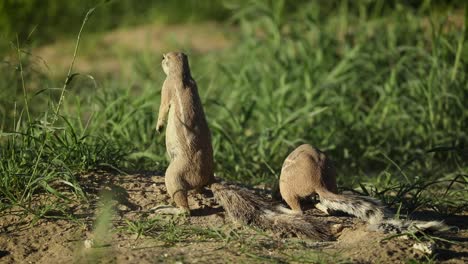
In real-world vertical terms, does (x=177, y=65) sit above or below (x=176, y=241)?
above

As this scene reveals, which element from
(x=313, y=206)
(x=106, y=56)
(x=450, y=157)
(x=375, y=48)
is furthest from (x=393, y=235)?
(x=106, y=56)

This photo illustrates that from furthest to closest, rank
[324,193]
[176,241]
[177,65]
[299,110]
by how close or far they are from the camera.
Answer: [299,110] < [177,65] < [324,193] < [176,241]

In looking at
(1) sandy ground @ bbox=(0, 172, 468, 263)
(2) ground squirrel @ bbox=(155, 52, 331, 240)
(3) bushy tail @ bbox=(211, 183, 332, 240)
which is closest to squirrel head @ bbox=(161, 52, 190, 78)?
(2) ground squirrel @ bbox=(155, 52, 331, 240)

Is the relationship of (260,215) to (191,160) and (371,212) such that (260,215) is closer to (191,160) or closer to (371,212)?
(191,160)

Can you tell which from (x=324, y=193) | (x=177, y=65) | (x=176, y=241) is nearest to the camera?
(x=176, y=241)

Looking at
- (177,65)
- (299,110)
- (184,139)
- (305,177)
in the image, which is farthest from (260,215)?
(299,110)

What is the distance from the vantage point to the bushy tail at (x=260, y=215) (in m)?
4.47

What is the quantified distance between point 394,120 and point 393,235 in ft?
9.87

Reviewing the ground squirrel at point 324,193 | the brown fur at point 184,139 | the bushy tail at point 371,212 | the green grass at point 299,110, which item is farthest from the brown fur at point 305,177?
the green grass at point 299,110

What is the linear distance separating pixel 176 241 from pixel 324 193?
86 centimetres

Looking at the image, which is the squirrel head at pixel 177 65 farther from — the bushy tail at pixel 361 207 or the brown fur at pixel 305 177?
the bushy tail at pixel 361 207

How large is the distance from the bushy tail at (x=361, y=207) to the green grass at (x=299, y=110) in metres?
0.58

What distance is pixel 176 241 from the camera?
4465 millimetres

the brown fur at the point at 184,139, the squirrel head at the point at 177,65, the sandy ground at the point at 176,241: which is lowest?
the sandy ground at the point at 176,241
